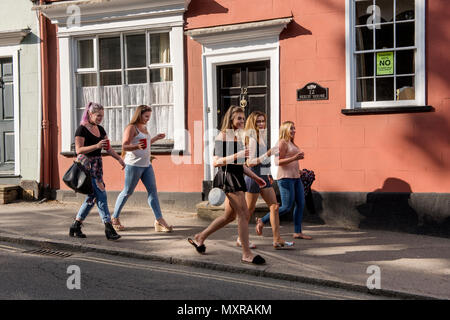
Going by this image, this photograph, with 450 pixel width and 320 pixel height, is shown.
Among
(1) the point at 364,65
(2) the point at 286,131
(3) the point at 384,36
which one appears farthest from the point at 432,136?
(2) the point at 286,131

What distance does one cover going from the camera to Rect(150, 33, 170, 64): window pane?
31.5 ft

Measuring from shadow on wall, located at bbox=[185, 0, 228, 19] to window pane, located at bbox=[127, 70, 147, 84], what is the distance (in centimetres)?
147

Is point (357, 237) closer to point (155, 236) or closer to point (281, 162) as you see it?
point (281, 162)

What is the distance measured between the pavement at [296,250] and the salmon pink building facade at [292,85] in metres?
0.82

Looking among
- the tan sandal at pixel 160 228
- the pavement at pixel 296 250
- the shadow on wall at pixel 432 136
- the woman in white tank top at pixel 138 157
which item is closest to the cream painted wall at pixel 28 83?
the pavement at pixel 296 250

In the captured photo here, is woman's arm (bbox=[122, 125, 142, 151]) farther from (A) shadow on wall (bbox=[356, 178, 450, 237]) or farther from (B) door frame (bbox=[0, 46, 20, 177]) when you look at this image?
(B) door frame (bbox=[0, 46, 20, 177])

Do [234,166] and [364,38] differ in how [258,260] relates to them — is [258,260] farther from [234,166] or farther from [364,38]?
[364,38]

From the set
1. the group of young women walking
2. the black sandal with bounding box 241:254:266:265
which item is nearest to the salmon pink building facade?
the group of young women walking

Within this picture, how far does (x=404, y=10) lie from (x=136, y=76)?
5.22 meters

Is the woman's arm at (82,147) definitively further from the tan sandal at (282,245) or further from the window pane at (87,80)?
the window pane at (87,80)

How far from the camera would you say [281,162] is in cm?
666

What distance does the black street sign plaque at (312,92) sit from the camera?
8258 millimetres
